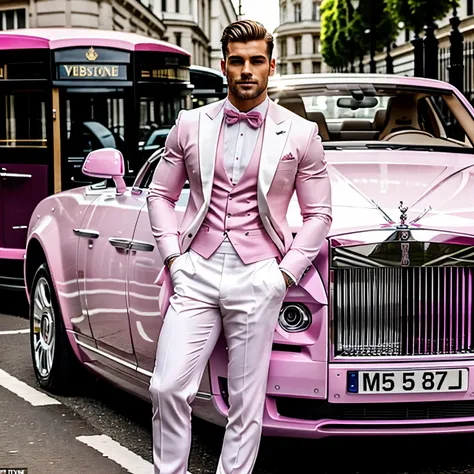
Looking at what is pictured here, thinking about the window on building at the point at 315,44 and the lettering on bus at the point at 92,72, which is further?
the window on building at the point at 315,44

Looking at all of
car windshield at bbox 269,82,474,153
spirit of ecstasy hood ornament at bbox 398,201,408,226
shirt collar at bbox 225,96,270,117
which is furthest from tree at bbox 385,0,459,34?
shirt collar at bbox 225,96,270,117

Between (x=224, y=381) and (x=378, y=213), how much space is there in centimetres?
90

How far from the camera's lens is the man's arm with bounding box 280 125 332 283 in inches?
169

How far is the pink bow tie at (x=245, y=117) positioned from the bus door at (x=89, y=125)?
8.14 m

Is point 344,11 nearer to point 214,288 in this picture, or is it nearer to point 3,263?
point 3,263

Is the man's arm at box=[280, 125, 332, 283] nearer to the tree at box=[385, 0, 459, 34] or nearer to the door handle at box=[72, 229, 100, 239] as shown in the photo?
the door handle at box=[72, 229, 100, 239]

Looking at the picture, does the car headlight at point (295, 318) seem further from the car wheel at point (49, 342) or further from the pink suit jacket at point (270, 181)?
the car wheel at point (49, 342)

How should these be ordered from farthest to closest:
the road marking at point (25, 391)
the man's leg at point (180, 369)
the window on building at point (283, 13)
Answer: the window on building at point (283, 13) → the road marking at point (25, 391) → the man's leg at point (180, 369)

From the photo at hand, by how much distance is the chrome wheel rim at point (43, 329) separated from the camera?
671cm

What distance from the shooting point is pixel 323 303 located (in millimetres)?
4648

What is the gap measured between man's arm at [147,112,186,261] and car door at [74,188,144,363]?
1131 mm

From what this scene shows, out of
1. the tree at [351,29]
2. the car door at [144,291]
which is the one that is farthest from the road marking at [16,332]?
the tree at [351,29]

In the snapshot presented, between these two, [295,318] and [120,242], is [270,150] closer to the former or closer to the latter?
[295,318]

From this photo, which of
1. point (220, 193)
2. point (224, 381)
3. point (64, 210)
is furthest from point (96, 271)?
point (220, 193)
